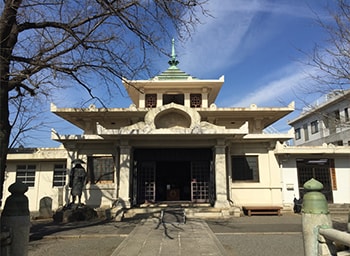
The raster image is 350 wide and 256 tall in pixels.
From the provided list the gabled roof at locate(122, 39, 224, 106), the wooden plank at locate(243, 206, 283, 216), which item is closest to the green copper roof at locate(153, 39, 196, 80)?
the gabled roof at locate(122, 39, 224, 106)

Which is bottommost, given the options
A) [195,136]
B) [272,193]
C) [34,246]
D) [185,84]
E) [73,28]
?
[34,246]

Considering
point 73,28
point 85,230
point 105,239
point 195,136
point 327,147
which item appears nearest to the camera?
point 73,28

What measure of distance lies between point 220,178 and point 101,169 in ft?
20.6

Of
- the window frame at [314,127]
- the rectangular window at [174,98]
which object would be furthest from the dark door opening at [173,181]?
the window frame at [314,127]

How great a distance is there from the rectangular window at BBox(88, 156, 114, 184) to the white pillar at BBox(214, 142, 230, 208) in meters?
5.52

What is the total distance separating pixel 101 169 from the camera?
15312 millimetres

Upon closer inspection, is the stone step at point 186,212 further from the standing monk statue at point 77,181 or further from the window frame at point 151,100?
the window frame at point 151,100

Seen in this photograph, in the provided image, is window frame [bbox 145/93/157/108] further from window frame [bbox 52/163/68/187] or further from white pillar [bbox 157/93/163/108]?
window frame [bbox 52/163/68/187]

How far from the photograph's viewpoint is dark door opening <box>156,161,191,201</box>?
706 inches

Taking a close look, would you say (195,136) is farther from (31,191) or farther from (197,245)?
(31,191)

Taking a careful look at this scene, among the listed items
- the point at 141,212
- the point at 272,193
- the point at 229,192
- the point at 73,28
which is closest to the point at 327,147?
the point at 272,193

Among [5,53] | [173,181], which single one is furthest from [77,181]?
[5,53]

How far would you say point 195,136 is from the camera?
45.8ft

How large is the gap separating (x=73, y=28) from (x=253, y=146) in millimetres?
11216
